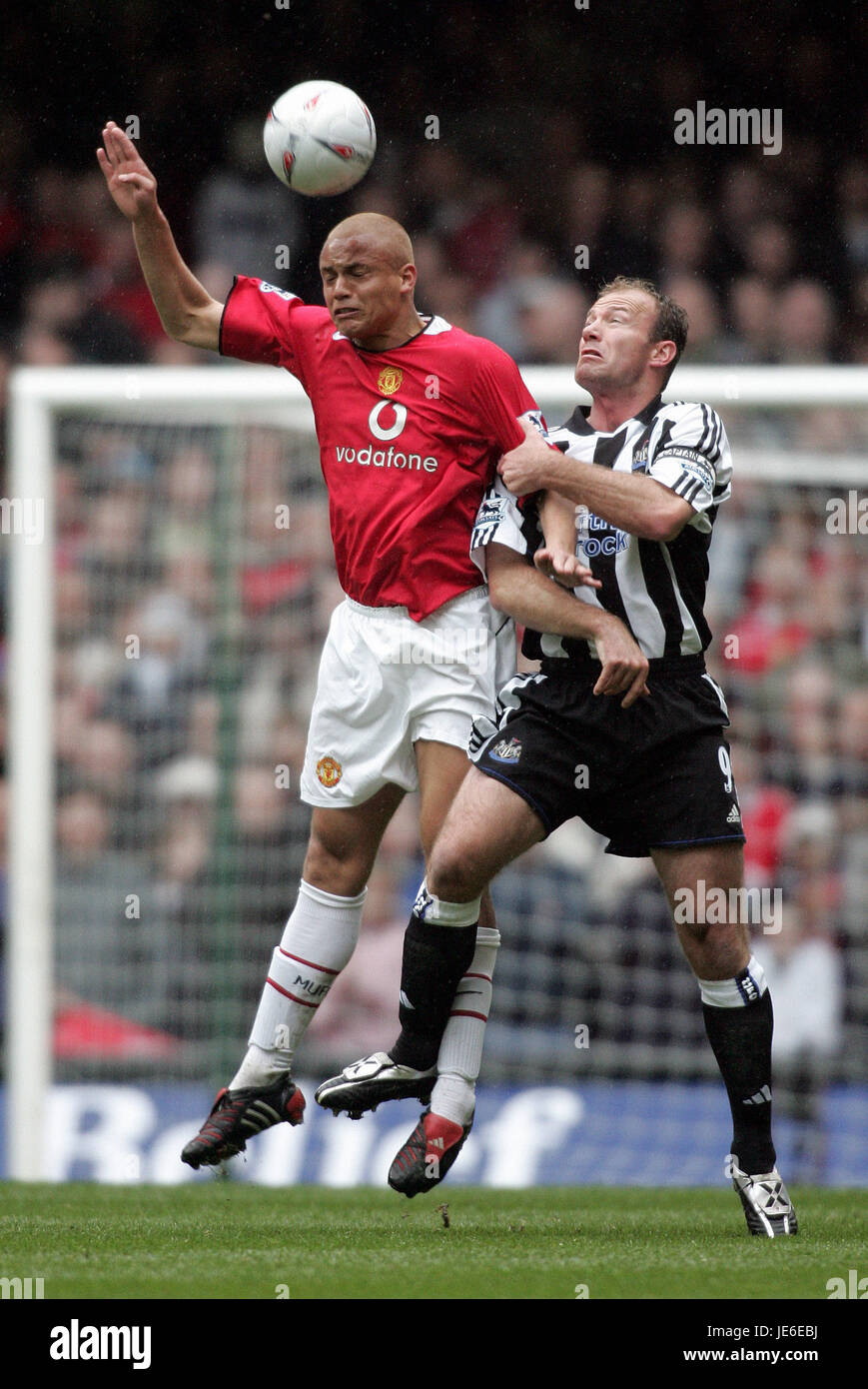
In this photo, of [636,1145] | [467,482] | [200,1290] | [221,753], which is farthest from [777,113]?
[200,1290]

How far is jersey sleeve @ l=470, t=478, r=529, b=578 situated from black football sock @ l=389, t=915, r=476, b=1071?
943mm

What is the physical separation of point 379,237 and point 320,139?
0.32 meters

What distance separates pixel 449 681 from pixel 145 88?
27.8ft

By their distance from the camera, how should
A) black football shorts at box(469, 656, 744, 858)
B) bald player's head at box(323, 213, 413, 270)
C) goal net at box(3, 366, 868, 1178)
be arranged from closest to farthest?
1. black football shorts at box(469, 656, 744, 858)
2. bald player's head at box(323, 213, 413, 270)
3. goal net at box(3, 366, 868, 1178)

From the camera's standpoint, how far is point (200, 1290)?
3.60m

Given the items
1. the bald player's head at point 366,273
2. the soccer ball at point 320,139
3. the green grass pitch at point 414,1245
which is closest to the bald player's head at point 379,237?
the bald player's head at point 366,273

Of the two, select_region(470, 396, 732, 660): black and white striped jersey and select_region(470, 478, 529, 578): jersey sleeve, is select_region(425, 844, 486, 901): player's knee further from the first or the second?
select_region(470, 478, 529, 578): jersey sleeve

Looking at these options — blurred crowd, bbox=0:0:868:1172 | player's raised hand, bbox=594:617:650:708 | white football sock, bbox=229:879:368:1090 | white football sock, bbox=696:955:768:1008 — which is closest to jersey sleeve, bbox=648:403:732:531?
player's raised hand, bbox=594:617:650:708

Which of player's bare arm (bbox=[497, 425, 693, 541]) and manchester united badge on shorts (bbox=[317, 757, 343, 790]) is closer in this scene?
player's bare arm (bbox=[497, 425, 693, 541])

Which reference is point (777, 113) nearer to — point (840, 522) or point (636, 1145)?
point (840, 522)

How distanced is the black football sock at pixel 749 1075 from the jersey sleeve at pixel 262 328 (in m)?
2.06

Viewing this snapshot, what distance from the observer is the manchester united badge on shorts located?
494 centimetres

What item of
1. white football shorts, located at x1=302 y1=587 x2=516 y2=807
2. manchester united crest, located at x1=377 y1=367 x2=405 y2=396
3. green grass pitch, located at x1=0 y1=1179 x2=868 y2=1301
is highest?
manchester united crest, located at x1=377 y1=367 x2=405 y2=396
